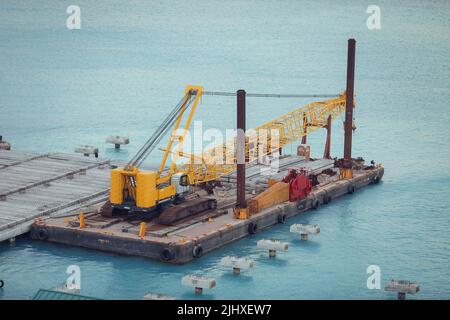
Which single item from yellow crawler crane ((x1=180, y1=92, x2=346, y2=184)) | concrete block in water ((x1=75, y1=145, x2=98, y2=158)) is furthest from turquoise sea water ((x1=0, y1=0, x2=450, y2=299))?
yellow crawler crane ((x1=180, y1=92, x2=346, y2=184))

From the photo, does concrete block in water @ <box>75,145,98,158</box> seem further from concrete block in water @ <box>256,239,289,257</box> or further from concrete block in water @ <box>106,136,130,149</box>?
concrete block in water @ <box>256,239,289,257</box>

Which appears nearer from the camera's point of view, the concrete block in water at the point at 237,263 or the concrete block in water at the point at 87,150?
the concrete block in water at the point at 237,263

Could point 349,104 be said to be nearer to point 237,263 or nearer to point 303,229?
point 303,229

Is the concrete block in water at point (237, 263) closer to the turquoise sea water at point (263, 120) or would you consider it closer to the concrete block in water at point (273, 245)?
the turquoise sea water at point (263, 120)

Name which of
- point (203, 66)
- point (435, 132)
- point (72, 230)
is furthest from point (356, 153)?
point (203, 66)

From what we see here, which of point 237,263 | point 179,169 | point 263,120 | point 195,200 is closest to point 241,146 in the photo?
point 195,200

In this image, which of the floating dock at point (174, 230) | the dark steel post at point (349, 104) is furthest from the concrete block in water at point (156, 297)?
the dark steel post at point (349, 104)
